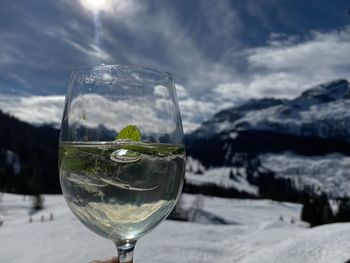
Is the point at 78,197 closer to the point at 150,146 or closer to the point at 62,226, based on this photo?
the point at 150,146

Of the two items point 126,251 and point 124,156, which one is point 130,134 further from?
point 126,251

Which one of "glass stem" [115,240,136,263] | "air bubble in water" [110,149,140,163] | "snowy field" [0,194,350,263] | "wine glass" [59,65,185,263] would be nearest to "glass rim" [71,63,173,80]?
"wine glass" [59,65,185,263]

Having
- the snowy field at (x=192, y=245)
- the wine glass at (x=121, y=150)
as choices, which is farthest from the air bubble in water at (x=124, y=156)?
the snowy field at (x=192, y=245)

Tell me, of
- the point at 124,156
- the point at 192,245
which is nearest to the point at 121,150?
the point at 124,156

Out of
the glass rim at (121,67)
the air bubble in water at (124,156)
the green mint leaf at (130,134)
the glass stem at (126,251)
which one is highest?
the glass rim at (121,67)

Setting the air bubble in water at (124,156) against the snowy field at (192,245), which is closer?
the air bubble in water at (124,156)

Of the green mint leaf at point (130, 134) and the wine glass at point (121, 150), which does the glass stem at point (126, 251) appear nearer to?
the wine glass at point (121, 150)

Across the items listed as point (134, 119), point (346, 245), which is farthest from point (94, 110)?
point (346, 245)

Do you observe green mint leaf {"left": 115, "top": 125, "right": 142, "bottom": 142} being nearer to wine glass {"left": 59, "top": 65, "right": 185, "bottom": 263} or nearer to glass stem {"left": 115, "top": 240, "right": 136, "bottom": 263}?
wine glass {"left": 59, "top": 65, "right": 185, "bottom": 263}

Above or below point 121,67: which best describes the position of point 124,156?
below
